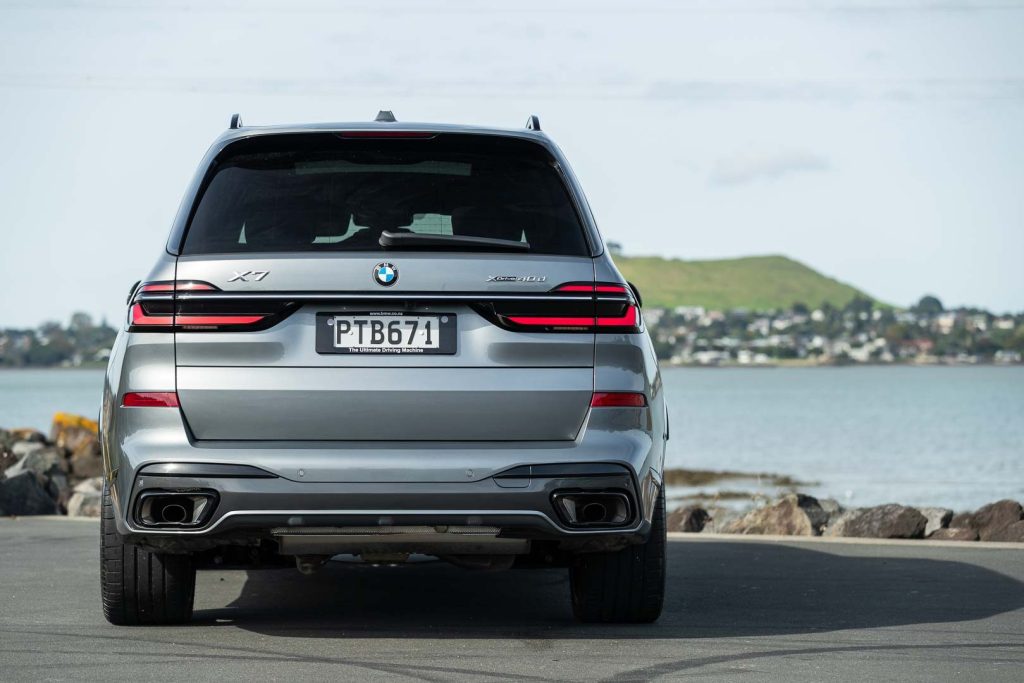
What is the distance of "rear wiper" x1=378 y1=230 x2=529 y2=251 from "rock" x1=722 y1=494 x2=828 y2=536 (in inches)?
355

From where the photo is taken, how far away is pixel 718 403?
107375 mm

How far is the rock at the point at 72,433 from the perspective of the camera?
2776 cm

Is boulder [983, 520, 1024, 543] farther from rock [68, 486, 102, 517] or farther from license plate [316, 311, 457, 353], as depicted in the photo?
rock [68, 486, 102, 517]

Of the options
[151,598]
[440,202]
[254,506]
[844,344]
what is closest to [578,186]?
[440,202]

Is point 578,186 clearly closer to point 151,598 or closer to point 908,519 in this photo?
point 151,598

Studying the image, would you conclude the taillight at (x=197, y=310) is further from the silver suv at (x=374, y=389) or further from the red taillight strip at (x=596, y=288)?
the red taillight strip at (x=596, y=288)

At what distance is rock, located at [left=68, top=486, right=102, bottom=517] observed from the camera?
15039mm

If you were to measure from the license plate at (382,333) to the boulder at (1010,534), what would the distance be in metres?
7.11

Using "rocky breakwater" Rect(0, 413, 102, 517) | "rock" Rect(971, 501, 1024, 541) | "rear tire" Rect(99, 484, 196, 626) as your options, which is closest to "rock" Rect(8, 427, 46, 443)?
"rocky breakwater" Rect(0, 413, 102, 517)

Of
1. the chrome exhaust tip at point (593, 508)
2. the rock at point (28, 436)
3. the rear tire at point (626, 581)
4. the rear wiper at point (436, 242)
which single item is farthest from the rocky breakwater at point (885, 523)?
the rock at point (28, 436)

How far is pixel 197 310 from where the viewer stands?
5.64 meters

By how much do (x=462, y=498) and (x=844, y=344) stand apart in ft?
560

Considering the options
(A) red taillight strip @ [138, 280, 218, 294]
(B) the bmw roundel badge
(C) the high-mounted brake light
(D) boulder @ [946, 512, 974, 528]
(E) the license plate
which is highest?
(C) the high-mounted brake light

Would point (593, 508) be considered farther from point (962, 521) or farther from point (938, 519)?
point (938, 519)
